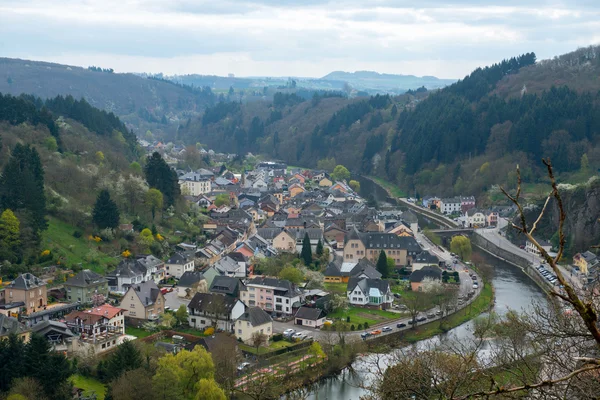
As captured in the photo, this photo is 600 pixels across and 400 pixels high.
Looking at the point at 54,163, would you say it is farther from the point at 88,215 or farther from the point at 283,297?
the point at 283,297

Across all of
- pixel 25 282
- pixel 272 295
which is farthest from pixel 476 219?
pixel 25 282

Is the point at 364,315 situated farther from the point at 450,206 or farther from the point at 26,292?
the point at 450,206

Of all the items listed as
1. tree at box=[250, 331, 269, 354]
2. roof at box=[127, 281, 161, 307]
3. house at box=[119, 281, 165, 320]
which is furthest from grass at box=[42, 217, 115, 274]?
tree at box=[250, 331, 269, 354]

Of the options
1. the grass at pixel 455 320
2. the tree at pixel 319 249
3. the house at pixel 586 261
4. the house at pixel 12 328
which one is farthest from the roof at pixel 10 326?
the house at pixel 586 261

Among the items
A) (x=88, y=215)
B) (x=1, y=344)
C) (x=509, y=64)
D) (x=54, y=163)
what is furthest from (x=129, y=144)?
(x=509, y=64)

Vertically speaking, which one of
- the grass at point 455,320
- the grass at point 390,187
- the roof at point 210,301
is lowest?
the grass at point 390,187

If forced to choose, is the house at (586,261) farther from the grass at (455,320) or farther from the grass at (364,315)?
the grass at (364,315)
